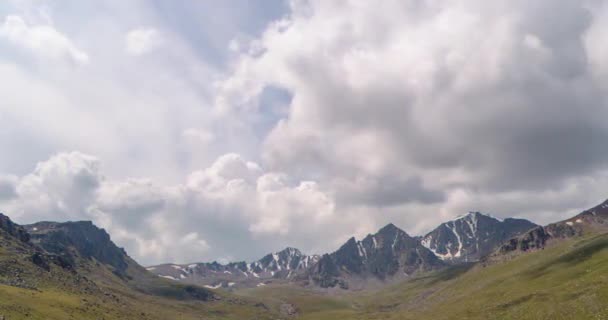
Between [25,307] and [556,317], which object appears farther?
[25,307]

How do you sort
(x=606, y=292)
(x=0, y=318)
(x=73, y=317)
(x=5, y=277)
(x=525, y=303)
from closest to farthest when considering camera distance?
(x=0, y=318) < (x=606, y=292) < (x=73, y=317) < (x=525, y=303) < (x=5, y=277)

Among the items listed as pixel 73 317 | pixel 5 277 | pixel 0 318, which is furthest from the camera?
pixel 5 277

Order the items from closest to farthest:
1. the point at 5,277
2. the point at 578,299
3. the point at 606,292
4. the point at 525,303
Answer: the point at 606,292 < the point at 578,299 < the point at 525,303 < the point at 5,277

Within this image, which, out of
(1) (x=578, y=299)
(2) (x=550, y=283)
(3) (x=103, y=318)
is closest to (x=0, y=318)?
(3) (x=103, y=318)

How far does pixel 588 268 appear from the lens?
19550cm

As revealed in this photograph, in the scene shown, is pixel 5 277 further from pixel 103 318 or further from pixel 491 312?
pixel 491 312

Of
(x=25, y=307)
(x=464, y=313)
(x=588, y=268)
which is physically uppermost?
(x=25, y=307)

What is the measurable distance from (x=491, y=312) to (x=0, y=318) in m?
174

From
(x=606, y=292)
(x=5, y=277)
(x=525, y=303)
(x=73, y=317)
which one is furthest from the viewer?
(x=5, y=277)

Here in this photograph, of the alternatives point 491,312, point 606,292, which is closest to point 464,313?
point 491,312

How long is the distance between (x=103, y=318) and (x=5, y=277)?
57440mm

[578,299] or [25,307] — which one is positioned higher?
[25,307]

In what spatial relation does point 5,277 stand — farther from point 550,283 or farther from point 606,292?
point 550,283

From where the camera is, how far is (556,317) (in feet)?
418
